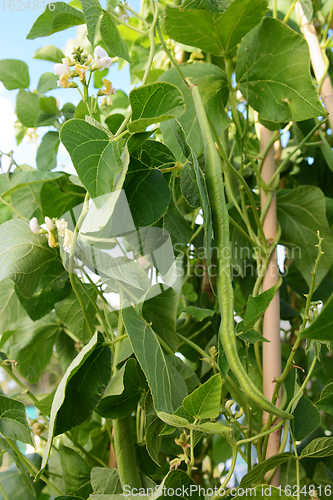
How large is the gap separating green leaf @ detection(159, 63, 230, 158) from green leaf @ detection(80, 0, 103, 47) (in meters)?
0.12

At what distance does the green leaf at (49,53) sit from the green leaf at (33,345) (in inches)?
15.9

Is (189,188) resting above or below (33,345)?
above

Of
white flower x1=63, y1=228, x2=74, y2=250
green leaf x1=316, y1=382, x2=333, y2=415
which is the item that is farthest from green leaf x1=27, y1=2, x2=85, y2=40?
green leaf x1=316, y1=382, x2=333, y2=415

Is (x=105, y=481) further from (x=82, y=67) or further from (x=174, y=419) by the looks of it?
(x=82, y=67)

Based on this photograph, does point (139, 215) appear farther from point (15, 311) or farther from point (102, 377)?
point (15, 311)

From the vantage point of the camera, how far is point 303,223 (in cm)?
56

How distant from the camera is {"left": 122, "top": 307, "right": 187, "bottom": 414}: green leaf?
0.29 m

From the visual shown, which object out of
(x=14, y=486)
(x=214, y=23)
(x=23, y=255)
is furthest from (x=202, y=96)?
(x=14, y=486)

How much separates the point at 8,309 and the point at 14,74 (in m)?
0.37

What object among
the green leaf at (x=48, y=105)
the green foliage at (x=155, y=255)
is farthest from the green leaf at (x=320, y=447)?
the green leaf at (x=48, y=105)

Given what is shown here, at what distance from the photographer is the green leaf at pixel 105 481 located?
0.37 metres

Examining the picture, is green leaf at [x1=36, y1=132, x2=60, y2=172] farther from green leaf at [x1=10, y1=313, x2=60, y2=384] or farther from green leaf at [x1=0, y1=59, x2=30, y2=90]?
green leaf at [x1=10, y1=313, x2=60, y2=384]

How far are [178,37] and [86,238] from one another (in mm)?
263

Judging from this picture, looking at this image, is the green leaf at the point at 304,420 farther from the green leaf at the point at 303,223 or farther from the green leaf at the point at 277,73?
the green leaf at the point at 277,73
